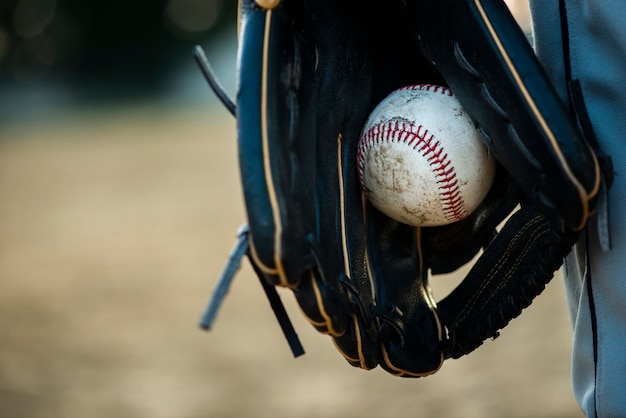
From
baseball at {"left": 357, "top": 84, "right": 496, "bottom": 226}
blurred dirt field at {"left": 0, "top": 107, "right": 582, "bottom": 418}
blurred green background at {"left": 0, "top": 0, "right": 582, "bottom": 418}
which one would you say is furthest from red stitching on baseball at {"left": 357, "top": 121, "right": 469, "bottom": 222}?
blurred dirt field at {"left": 0, "top": 107, "right": 582, "bottom": 418}

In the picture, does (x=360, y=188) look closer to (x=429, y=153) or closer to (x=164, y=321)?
(x=429, y=153)

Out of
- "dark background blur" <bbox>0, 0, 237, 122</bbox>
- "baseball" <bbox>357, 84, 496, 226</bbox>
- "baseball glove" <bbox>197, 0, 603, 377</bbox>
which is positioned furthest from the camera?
"dark background blur" <bbox>0, 0, 237, 122</bbox>

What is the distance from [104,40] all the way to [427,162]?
65.4 ft

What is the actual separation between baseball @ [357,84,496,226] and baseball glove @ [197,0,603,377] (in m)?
0.05

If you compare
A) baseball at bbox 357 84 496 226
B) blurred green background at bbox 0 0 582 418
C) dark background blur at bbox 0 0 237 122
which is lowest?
dark background blur at bbox 0 0 237 122

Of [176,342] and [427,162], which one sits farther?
[176,342]

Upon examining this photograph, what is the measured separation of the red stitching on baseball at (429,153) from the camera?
1.68 metres

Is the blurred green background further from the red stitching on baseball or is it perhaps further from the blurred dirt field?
the red stitching on baseball

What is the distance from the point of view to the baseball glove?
4.67 ft

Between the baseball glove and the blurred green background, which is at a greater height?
the baseball glove

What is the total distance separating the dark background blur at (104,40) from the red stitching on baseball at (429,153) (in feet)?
59.8

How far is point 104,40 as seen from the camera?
67.5ft

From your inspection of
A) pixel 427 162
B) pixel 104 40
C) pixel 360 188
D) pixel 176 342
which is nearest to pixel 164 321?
pixel 176 342

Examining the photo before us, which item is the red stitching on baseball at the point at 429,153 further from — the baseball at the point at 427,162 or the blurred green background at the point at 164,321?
the blurred green background at the point at 164,321
